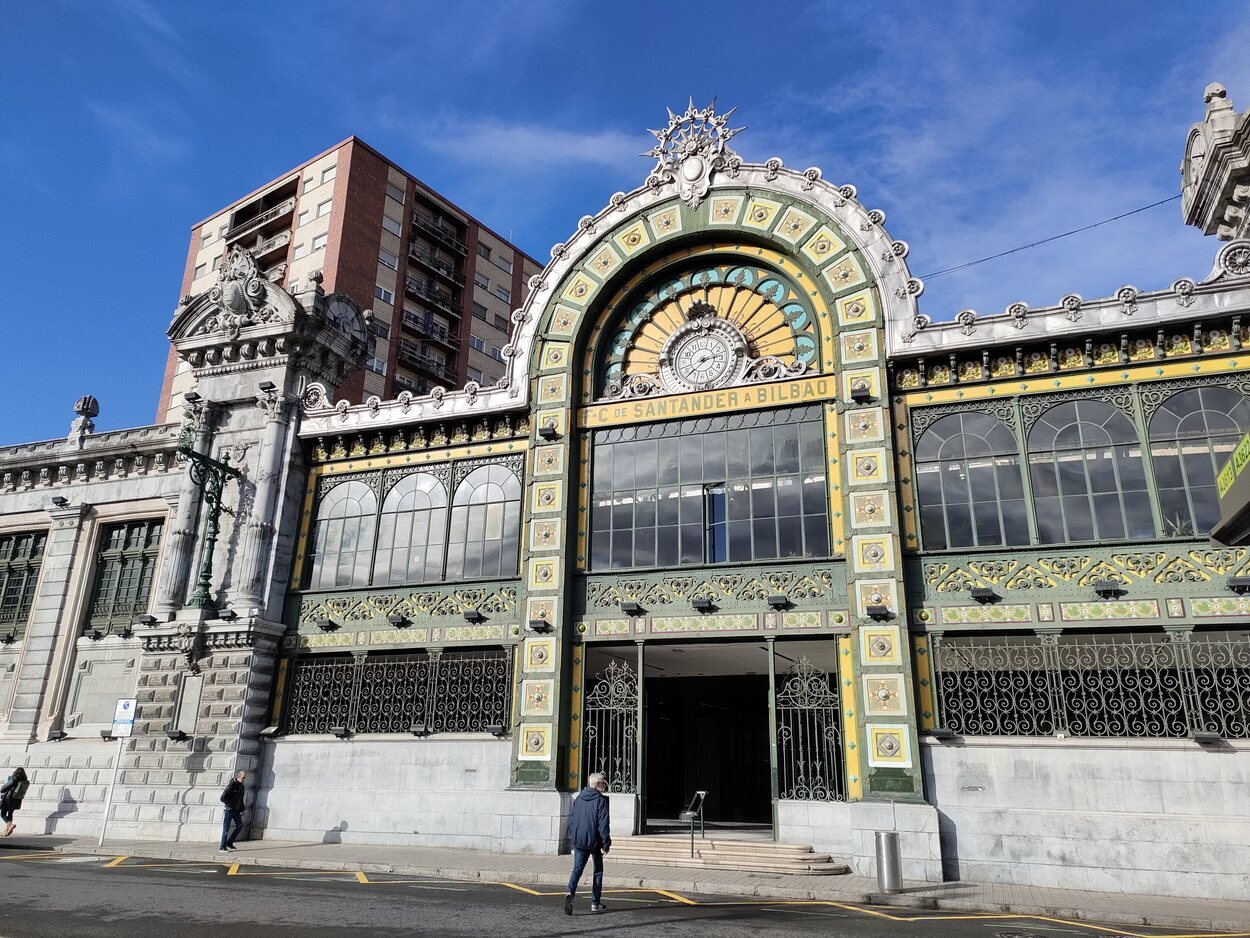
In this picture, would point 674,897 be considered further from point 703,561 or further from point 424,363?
point 424,363

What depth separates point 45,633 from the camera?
26188 millimetres

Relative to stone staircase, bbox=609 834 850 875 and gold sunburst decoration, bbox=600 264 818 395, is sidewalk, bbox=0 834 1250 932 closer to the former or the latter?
stone staircase, bbox=609 834 850 875

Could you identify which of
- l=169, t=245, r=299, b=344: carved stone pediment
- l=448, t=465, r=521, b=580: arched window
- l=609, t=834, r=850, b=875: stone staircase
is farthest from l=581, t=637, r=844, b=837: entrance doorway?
l=169, t=245, r=299, b=344: carved stone pediment

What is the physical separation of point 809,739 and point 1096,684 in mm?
5608

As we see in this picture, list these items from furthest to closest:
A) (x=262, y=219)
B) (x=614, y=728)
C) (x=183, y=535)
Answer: (x=262, y=219) < (x=183, y=535) < (x=614, y=728)

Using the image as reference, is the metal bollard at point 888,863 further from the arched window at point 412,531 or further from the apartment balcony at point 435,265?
the apartment balcony at point 435,265

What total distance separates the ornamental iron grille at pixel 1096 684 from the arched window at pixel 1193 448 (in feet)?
7.24

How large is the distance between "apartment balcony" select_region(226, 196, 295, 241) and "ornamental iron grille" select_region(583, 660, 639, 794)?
38.2m

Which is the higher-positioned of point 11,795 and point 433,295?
point 433,295

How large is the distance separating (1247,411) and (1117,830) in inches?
321

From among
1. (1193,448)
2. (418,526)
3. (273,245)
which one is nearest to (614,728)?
(418,526)

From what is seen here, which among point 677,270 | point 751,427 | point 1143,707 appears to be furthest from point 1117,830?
point 677,270

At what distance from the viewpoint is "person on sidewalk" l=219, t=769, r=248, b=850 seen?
1941 centimetres

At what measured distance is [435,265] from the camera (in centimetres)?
5075
